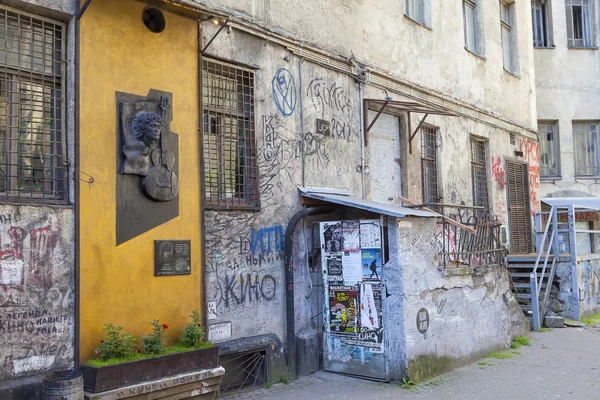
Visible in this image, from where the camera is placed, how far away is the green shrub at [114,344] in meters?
5.64

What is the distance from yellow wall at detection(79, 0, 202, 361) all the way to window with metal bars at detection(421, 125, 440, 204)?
5.76 metres

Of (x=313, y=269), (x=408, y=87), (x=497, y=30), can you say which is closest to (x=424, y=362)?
(x=313, y=269)

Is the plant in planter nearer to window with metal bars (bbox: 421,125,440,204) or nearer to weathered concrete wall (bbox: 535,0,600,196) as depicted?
window with metal bars (bbox: 421,125,440,204)

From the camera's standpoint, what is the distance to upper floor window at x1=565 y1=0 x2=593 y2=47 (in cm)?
1917

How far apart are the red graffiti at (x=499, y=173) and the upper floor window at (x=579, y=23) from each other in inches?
285

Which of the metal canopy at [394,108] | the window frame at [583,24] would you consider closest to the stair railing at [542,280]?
the metal canopy at [394,108]

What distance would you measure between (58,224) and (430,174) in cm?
786

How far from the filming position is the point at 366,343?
7.78 m

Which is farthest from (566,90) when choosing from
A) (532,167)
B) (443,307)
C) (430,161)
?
(443,307)

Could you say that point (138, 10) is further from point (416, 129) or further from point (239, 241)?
point (416, 129)

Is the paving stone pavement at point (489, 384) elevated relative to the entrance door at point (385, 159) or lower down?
lower down

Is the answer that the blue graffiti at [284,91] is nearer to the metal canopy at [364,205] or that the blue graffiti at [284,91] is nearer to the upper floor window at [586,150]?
the metal canopy at [364,205]

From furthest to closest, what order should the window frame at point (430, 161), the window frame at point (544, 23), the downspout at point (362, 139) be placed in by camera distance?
the window frame at point (544, 23) → the window frame at point (430, 161) → the downspout at point (362, 139)

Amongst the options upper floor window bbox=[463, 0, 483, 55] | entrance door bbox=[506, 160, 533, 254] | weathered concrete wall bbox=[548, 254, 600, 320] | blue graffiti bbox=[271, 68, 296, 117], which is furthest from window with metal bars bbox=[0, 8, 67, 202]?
entrance door bbox=[506, 160, 533, 254]
